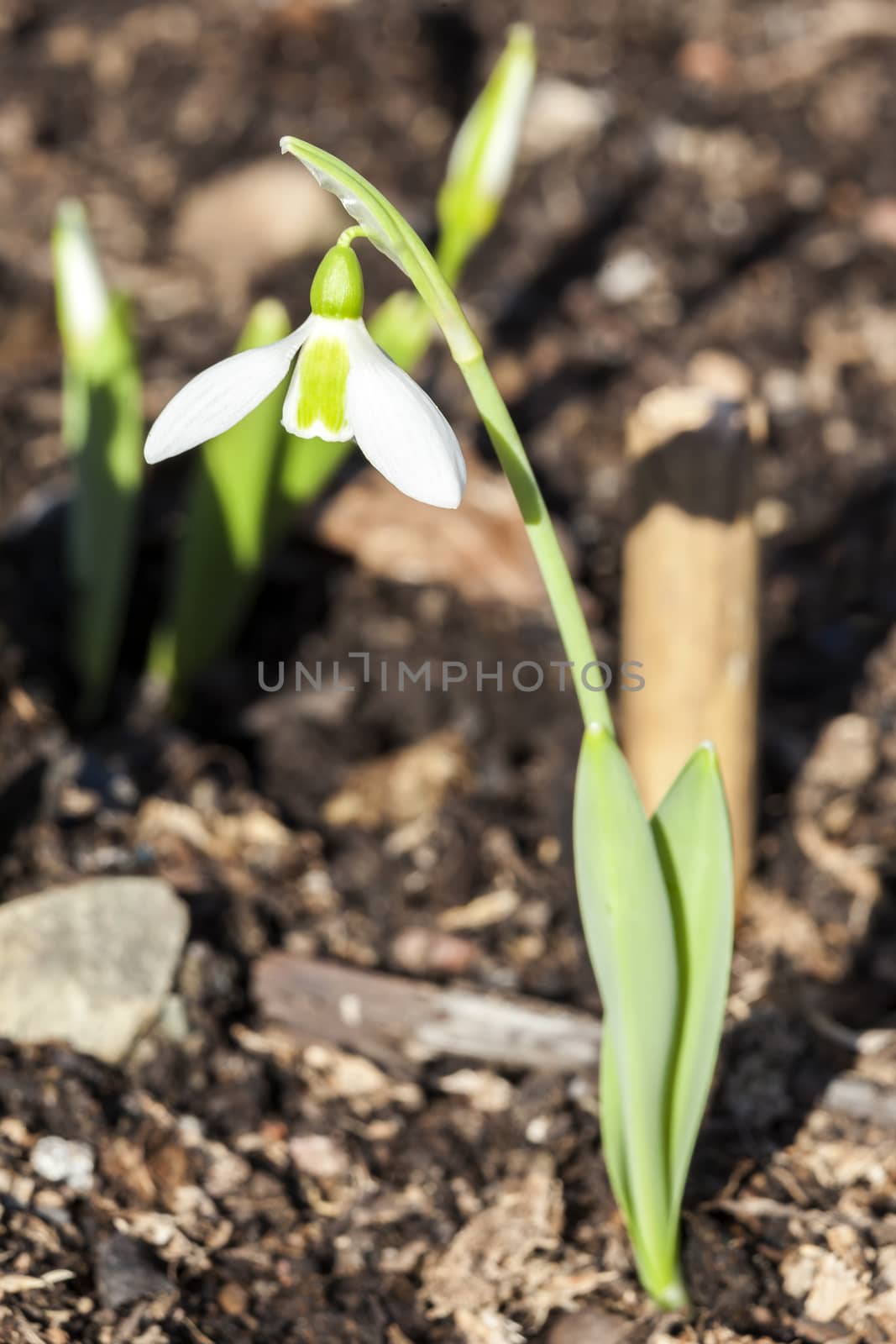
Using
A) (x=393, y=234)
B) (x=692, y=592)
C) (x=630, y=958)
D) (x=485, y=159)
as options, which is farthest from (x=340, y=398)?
(x=485, y=159)

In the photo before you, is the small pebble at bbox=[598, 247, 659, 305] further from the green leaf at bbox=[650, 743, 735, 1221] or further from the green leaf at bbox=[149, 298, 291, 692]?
the green leaf at bbox=[650, 743, 735, 1221]

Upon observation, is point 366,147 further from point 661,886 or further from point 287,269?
point 661,886

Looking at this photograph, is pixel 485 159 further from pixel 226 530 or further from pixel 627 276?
pixel 627 276

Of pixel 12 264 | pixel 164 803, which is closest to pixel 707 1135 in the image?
pixel 164 803

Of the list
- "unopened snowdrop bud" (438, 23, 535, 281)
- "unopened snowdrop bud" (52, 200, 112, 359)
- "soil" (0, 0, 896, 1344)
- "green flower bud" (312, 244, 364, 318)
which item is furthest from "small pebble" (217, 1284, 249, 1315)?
"unopened snowdrop bud" (438, 23, 535, 281)

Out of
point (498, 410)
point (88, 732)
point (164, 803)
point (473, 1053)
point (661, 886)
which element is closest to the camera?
point (498, 410)
